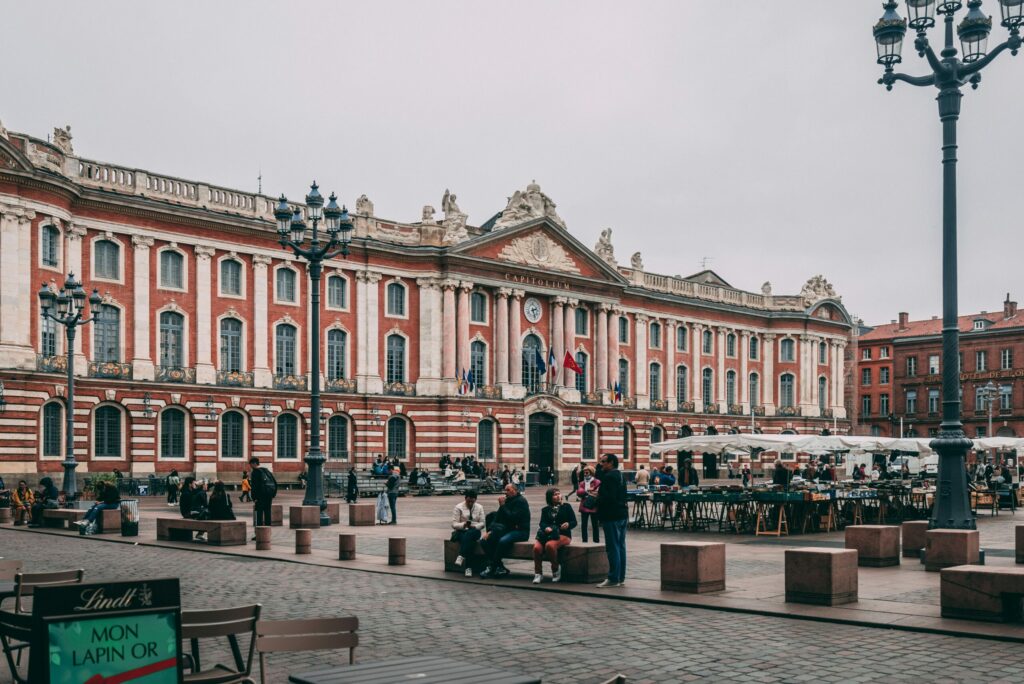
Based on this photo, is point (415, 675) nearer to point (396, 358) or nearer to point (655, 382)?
point (396, 358)

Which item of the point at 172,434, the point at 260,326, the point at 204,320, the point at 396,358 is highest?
the point at 204,320

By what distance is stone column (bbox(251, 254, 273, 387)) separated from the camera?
5109 cm

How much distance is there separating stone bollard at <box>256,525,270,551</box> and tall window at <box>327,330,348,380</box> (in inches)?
1251

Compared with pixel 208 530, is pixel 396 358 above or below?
above

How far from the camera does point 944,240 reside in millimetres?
17656

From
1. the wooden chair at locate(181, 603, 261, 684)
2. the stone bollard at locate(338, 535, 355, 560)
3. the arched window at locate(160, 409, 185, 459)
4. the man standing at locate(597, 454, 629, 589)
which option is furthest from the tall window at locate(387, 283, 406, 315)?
the wooden chair at locate(181, 603, 261, 684)

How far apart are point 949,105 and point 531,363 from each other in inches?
1772

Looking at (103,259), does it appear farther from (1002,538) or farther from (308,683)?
(308,683)

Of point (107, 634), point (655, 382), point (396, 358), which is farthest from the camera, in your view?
point (655, 382)

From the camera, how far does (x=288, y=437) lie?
171ft

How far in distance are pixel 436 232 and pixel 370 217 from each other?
3.75 meters

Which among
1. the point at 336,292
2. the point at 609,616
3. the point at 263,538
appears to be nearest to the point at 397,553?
the point at 263,538

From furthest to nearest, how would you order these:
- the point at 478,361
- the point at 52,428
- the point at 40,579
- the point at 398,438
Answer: the point at 478,361, the point at 398,438, the point at 52,428, the point at 40,579

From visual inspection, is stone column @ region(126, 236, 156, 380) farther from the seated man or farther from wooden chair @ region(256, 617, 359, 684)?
wooden chair @ region(256, 617, 359, 684)
